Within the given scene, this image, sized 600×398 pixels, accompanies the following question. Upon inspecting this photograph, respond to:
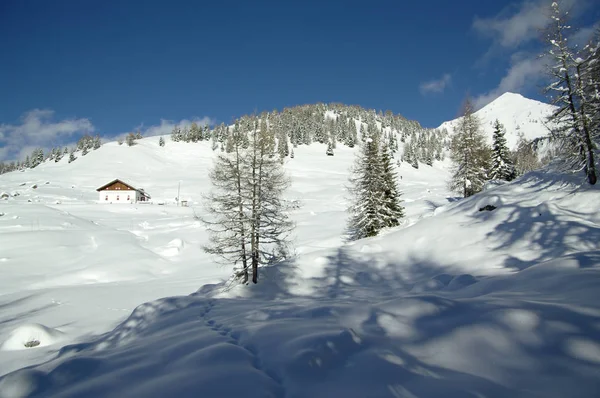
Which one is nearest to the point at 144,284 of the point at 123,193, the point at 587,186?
→ the point at 587,186

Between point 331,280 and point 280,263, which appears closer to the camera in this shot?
point 331,280

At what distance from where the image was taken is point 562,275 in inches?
246

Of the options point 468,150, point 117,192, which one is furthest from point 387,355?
point 117,192

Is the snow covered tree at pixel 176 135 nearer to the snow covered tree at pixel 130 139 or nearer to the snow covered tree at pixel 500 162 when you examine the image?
the snow covered tree at pixel 130 139

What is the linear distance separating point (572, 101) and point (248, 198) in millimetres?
17823

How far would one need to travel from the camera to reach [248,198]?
16156 mm

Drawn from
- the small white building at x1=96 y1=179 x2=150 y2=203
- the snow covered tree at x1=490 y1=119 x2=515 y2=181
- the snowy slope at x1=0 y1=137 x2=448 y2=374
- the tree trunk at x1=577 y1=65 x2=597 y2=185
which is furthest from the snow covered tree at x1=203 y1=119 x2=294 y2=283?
the small white building at x1=96 y1=179 x2=150 y2=203

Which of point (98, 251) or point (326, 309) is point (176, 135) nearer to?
point (98, 251)

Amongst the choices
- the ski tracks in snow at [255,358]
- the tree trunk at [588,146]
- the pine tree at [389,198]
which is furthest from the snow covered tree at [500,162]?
the ski tracks in snow at [255,358]

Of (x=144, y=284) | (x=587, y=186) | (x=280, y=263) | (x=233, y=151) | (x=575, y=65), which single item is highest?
(x=575, y=65)

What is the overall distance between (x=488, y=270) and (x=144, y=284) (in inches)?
802

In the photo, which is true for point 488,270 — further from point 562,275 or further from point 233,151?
point 233,151

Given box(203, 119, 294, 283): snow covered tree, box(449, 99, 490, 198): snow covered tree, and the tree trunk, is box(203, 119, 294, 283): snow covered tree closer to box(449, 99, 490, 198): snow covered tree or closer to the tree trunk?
the tree trunk

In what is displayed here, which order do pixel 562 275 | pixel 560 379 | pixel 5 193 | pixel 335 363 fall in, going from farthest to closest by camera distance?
pixel 5 193 → pixel 562 275 → pixel 335 363 → pixel 560 379
